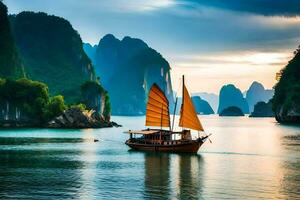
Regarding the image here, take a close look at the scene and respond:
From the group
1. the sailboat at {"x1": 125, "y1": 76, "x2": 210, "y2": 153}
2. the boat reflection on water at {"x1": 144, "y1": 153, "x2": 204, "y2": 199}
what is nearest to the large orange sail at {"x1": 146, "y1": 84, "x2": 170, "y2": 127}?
the sailboat at {"x1": 125, "y1": 76, "x2": 210, "y2": 153}

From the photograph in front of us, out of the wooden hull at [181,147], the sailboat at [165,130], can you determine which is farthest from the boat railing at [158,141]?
the wooden hull at [181,147]

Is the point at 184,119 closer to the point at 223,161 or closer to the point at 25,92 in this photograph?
the point at 223,161

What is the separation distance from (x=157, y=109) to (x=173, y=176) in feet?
84.2

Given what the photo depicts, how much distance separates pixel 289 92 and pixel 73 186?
147896 millimetres

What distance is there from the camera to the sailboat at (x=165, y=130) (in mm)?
62906

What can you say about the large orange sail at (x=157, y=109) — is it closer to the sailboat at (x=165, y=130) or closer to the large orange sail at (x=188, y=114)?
the sailboat at (x=165, y=130)

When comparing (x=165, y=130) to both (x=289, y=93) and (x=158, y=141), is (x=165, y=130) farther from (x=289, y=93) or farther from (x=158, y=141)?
(x=289, y=93)

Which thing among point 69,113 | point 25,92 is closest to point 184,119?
point 69,113

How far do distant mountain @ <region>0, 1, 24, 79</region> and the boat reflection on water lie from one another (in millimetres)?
132478

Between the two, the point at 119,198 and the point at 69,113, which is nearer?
the point at 119,198

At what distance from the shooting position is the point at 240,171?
153ft

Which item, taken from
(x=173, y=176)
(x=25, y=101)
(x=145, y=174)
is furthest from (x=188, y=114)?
(x=25, y=101)

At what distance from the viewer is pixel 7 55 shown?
611ft

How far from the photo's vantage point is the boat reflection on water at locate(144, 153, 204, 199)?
34031 millimetres
